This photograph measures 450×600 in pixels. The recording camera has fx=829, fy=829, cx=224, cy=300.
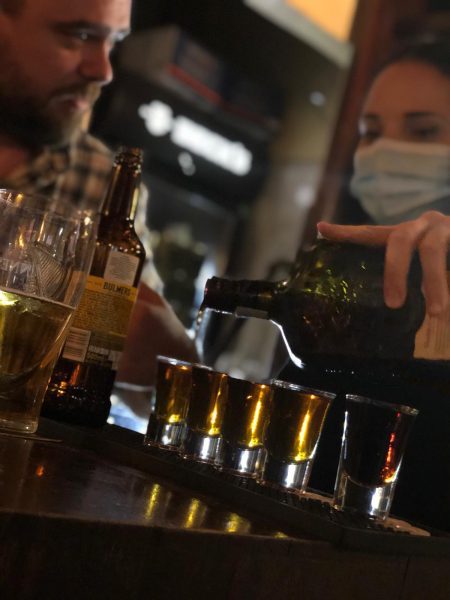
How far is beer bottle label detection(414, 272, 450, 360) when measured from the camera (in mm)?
784

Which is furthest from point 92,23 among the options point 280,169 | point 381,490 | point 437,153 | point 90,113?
point 280,169

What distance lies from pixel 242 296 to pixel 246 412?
19 centimetres

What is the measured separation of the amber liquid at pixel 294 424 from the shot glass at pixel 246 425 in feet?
0.07

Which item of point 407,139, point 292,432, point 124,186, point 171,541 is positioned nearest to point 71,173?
point 407,139

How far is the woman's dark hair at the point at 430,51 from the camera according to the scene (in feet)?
8.63

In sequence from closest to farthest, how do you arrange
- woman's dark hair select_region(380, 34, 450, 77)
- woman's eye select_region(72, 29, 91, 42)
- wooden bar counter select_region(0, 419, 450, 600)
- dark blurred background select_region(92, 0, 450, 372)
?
1. wooden bar counter select_region(0, 419, 450, 600)
2. woman's eye select_region(72, 29, 91, 42)
3. woman's dark hair select_region(380, 34, 450, 77)
4. dark blurred background select_region(92, 0, 450, 372)

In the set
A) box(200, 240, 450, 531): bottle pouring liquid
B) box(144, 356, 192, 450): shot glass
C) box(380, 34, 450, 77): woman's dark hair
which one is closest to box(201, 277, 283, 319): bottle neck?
box(200, 240, 450, 531): bottle pouring liquid

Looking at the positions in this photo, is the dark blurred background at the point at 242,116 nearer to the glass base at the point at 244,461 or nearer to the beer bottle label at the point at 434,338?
the beer bottle label at the point at 434,338

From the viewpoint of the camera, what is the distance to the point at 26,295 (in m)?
0.71

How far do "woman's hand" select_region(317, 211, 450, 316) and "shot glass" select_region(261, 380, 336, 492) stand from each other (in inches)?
6.8

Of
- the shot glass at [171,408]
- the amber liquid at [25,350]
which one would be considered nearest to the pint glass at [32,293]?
the amber liquid at [25,350]

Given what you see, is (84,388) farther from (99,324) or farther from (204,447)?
(204,447)

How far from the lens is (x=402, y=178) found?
209cm

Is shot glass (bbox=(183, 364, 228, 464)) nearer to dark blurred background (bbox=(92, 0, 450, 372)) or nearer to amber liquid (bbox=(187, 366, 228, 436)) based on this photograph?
amber liquid (bbox=(187, 366, 228, 436))
